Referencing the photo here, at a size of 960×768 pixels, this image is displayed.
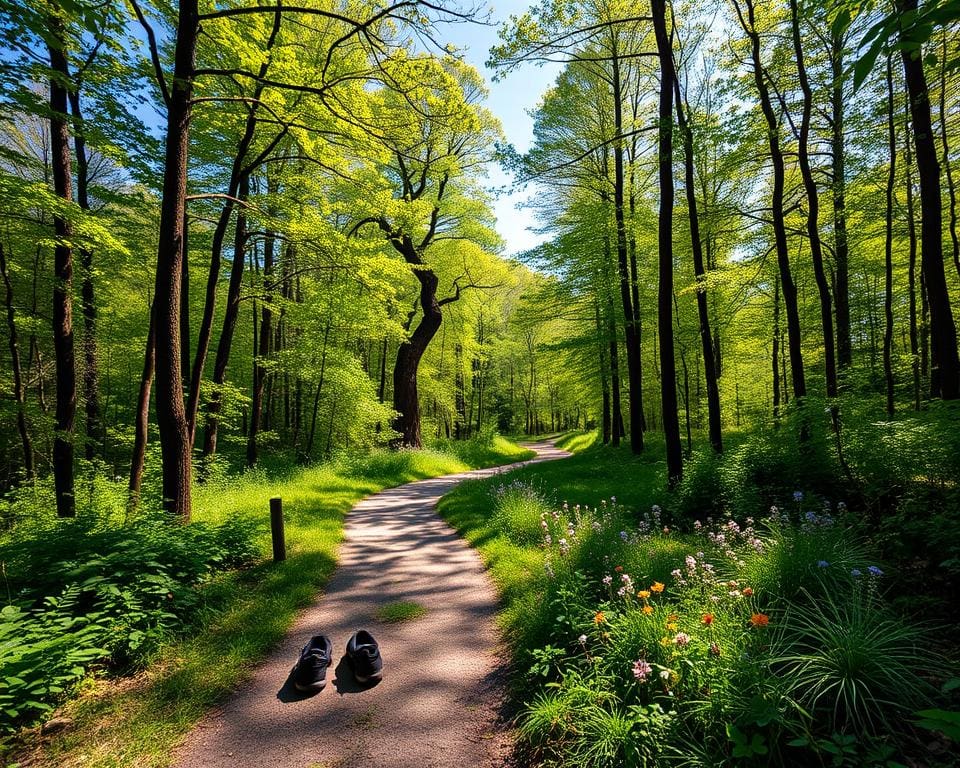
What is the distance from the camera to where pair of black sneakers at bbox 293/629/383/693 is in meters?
3.29

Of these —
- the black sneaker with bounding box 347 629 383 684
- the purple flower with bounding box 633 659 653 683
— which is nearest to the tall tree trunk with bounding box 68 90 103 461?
the black sneaker with bounding box 347 629 383 684

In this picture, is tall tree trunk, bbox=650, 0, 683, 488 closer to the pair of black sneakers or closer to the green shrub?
the pair of black sneakers

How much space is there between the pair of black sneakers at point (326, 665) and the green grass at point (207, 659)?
646mm

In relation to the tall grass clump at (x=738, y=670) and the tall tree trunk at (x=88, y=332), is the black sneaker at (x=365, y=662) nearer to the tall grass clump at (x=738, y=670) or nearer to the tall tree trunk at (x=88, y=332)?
the tall grass clump at (x=738, y=670)

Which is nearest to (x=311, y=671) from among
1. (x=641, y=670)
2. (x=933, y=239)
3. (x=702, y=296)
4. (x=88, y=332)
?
(x=641, y=670)

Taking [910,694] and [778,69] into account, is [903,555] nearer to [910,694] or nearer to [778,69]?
[910,694]

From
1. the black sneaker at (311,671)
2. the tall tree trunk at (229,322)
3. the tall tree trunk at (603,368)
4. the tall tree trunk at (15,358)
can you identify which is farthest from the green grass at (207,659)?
the tall tree trunk at (603,368)

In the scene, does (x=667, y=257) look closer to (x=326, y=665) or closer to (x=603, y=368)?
(x=326, y=665)

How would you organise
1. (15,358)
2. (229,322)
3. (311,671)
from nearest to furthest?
(311,671), (15,358), (229,322)

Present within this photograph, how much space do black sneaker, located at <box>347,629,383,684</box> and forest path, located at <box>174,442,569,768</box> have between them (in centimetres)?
8

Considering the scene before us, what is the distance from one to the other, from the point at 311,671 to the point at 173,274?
5673 millimetres

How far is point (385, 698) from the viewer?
3201 mm

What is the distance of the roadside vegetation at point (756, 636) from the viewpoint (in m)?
2.13

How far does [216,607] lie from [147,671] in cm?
110
